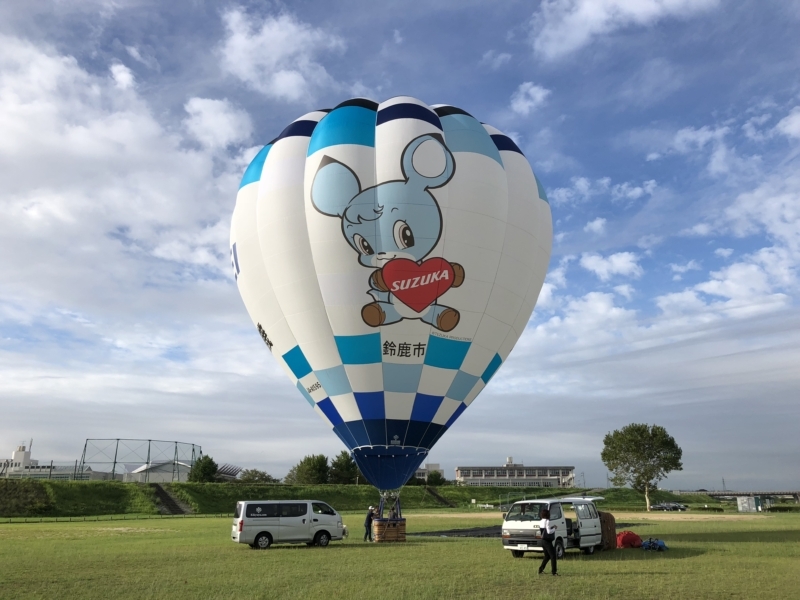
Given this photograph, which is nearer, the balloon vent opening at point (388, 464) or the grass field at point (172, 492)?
the balloon vent opening at point (388, 464)

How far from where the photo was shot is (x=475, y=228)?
22.9m

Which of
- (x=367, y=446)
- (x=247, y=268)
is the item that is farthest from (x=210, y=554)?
(x=247, y=268)

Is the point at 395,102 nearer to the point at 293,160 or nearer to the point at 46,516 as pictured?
the point at 293,160

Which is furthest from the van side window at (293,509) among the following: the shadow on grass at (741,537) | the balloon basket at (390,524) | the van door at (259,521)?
the shadow on grass at (741,537)

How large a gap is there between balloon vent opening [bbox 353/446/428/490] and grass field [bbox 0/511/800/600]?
2226 mm

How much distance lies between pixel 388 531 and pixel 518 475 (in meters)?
154

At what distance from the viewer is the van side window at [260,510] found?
21.6 meters

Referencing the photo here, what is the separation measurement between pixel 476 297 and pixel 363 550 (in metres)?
9.54

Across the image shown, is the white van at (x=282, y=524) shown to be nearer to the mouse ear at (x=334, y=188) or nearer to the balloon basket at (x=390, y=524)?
the balloon basket at (x=390, y=524)

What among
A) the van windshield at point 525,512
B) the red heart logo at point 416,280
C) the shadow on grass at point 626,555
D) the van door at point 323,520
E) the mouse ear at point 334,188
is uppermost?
the mouse ear at point 334,188

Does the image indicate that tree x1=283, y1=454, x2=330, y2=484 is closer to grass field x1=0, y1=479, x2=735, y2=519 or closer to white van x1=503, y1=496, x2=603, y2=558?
grass field x1=0, y1=479, x2=735, y2=519

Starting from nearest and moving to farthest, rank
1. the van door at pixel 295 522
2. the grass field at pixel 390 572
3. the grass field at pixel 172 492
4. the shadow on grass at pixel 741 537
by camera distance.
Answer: the grass field at pixel 390 572
the van door at pixel 295 522
the shadow on grass at pixel 741 537
the grass field at pixel 172 492

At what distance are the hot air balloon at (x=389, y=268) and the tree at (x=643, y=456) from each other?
51538 mm

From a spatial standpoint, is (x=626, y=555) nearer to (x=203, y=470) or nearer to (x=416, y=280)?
(x=416, y=280)
